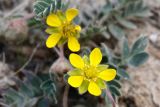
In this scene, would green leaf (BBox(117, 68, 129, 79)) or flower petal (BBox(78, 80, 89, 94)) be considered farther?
green leaf (BBox(117, 68, 129, 79))

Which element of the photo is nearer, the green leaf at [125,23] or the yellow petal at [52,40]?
the yellow petal at [52,40]

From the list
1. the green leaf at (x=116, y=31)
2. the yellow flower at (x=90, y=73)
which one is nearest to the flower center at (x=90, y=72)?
the yellow flower at (x=90, y=73)

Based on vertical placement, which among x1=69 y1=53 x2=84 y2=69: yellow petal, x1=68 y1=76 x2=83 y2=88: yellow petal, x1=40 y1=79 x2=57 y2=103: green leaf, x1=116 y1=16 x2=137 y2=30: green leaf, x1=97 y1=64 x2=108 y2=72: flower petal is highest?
x1=69 y1=53 x2=84 y2=69: yellow petal

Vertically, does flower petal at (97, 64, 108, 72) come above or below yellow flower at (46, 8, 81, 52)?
below

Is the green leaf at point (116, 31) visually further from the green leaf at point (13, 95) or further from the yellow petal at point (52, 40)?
the green leaf at point (13, 95)

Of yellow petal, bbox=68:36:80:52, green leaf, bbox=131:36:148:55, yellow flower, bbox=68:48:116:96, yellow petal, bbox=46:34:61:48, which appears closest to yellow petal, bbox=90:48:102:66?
yellow flower, bbox=68:48:116:96

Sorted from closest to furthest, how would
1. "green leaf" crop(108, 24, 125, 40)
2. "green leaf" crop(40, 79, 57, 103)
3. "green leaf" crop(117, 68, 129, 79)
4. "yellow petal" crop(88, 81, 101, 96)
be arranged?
"yellow petal" crop(88, 81, 101, 96) < "green leaf" crop(40, 79, 57, 103) < "green leaf" crop(117, 68, 129, 79) < "green leaf" crop(108, 24, 125, 40)

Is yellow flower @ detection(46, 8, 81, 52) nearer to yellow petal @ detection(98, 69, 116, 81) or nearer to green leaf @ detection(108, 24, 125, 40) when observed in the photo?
yellow petal @ detection(98, 69, 116, 81)
